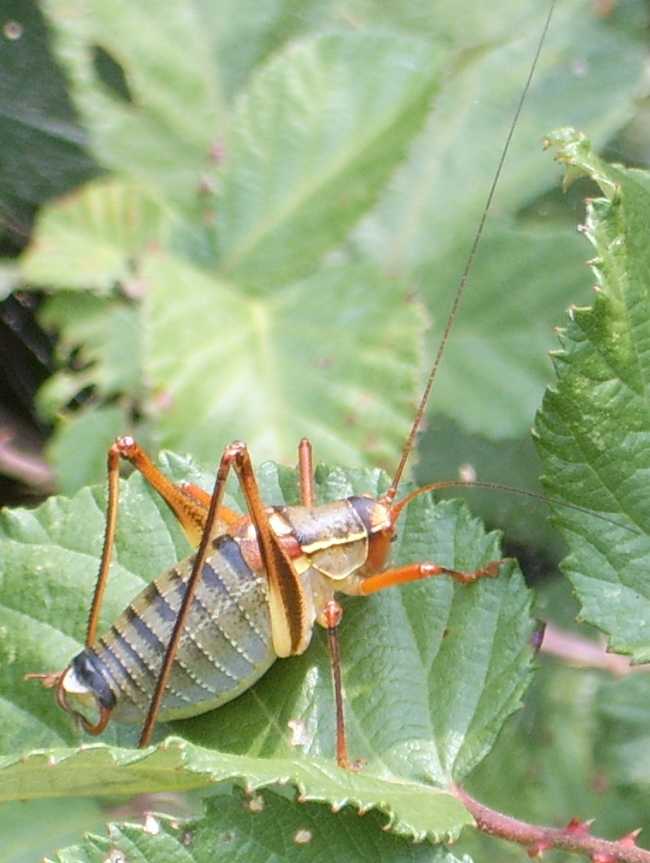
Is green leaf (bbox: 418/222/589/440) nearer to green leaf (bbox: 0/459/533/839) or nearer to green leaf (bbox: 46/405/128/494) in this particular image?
green leaf (bbox: 46/405/128/494)

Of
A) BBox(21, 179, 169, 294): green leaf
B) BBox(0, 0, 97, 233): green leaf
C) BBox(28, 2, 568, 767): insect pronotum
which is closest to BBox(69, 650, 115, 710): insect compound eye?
BBox(28, 2, 568, 767): insect pronotum

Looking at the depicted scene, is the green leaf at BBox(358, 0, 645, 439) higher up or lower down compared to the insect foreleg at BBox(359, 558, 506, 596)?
higher up

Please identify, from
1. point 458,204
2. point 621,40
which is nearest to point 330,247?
point 458,204

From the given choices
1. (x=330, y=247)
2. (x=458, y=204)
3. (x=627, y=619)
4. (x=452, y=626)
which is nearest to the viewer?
(x=627, y=619)

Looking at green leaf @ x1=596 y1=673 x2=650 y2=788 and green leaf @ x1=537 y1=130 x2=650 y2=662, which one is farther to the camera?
green leaf @ x1=596 y1=673 x2=650 y2=788

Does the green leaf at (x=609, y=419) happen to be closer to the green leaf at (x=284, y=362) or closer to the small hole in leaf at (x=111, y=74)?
the green leaf at (x=284, y=362)

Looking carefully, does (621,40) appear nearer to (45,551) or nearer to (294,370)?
(294,370)

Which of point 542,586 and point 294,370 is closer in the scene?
point 294,370

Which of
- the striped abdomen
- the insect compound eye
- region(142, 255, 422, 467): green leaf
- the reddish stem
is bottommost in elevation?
the reddish stem
